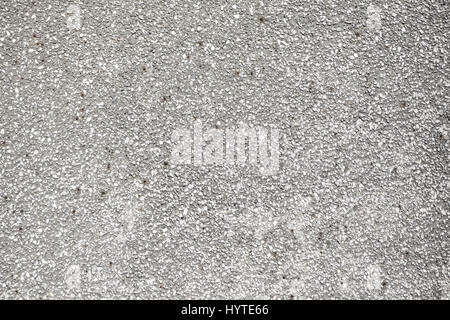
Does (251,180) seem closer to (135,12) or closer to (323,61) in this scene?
(323,61)

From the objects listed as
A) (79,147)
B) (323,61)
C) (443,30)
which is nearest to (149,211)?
(79,147)

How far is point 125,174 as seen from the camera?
1.96m

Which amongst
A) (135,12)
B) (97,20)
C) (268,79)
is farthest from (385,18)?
(97,20)

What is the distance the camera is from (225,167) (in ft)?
6.45

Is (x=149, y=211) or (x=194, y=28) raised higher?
(x=194, y=28)

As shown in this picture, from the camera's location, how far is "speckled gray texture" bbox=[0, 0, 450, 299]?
1938 mm

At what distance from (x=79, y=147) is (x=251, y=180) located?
29.7 inches

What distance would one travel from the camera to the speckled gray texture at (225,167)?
1938 mm

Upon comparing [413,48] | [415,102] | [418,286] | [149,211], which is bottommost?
[418,286]
